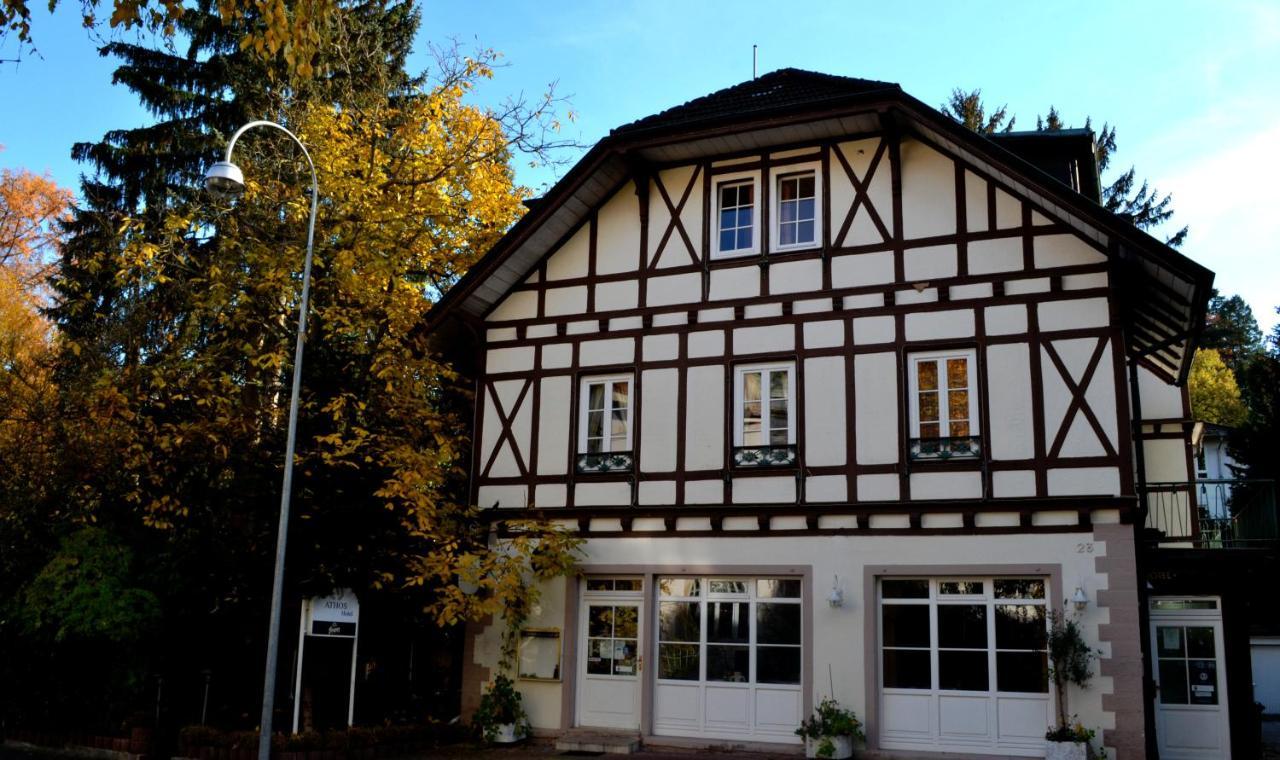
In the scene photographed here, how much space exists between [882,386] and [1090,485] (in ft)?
10.0

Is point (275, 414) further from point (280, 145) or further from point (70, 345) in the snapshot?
point (280, 145)

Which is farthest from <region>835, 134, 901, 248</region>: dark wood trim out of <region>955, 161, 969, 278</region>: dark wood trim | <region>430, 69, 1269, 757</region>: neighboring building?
<region>955, 161, 969, 278</region>: dark wood trim

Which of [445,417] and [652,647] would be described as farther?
[445,417]

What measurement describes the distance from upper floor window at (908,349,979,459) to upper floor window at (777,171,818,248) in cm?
260

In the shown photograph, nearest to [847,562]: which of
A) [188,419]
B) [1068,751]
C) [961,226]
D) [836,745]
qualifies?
[836,745]

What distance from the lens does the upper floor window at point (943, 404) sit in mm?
15992

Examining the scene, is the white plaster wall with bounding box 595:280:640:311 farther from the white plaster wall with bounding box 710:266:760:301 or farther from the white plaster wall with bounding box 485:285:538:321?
the white plaster wall with bounding box 710:266:760:301

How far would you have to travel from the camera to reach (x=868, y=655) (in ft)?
52.0

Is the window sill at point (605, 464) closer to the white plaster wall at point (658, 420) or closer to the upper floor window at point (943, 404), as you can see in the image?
the white plaster wall at point (658, 420)

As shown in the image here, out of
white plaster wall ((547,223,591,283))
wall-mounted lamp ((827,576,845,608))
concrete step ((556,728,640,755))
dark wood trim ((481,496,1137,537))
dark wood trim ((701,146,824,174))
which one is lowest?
concrete step ((556,728,640,755))

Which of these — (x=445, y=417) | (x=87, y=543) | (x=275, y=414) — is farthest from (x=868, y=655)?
(x=87, y=543)

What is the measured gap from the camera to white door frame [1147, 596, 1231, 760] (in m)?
16.4

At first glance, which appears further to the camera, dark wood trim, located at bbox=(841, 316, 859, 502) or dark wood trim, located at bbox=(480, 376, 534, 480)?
dark wood trim, located at bbox=(480, 376, 534, 480)

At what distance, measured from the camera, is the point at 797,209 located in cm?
1795
